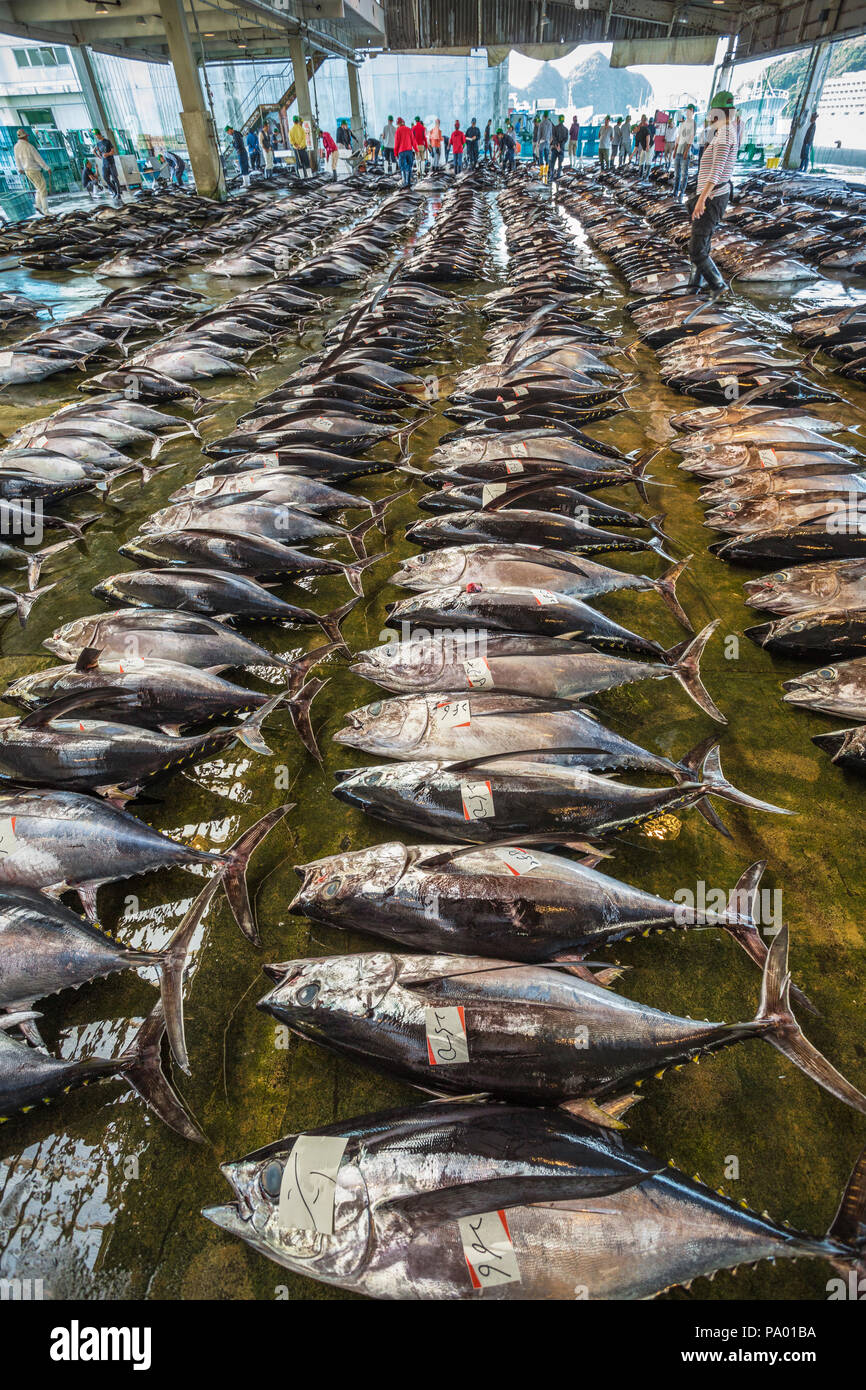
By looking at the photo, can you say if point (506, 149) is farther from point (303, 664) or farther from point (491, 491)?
point (303, 664)

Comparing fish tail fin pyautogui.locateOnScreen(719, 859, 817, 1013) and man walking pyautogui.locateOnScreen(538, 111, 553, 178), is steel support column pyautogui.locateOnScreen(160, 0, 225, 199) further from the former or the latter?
fish tail fin pyautogui.locateOnScreen(719, 859, 817, 1013)

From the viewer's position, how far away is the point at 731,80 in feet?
89.4

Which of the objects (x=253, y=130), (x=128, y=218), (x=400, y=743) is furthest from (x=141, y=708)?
(x=253, y=130)

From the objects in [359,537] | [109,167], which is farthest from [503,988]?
[109,167]

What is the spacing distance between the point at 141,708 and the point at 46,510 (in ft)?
9.05

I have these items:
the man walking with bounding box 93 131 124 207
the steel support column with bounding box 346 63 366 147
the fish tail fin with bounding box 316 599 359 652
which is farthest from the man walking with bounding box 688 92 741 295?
the steel support column with bounding box 346 63 366 147

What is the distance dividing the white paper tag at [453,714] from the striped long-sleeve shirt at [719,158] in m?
8.45

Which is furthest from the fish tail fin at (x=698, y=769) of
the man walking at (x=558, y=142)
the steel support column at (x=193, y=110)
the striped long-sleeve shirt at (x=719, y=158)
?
the man walking at (x=558, y=142)

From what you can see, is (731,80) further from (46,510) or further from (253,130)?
(46,510)

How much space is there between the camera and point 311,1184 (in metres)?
1.40

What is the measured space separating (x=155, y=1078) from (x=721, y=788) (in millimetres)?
1997

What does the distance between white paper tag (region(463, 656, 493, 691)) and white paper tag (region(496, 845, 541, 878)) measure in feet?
2.61

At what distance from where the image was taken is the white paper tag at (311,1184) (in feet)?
4.49

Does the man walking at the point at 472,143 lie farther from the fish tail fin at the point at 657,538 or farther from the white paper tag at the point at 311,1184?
the white paper tag at the point at 311,1184
